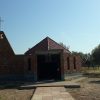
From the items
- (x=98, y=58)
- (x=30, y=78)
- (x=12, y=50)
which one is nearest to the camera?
(x=30, y=78)

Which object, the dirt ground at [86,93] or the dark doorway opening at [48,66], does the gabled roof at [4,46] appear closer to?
the dark doorway opening at [48,66]

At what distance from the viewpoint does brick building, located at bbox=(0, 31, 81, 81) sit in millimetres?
36250

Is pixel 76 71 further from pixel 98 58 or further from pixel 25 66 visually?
pixel 98 58

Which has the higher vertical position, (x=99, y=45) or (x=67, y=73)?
(x=99, y=45)

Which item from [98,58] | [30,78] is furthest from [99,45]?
[30,78]

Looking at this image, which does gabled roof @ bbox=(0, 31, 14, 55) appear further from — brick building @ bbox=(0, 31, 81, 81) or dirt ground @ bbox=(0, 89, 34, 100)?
dirt ground @ bbox=(0, 89, 34, 100)

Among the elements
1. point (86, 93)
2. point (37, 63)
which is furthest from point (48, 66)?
point (86, 93)

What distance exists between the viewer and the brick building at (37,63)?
36250 millimetres

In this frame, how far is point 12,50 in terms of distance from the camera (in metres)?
39.0

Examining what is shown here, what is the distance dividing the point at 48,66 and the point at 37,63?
1638 millimetres

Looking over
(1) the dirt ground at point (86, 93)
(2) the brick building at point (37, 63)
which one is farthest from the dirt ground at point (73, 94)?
(2) the brick building at point (37, 63)

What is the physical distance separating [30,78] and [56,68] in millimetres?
3378

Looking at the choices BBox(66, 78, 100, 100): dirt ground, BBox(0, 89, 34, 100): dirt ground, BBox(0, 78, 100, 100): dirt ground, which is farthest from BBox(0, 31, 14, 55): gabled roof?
BBox(0, 89, 34, 100): dirt ground

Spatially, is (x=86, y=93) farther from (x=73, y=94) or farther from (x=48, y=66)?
(x=48, y=66)
